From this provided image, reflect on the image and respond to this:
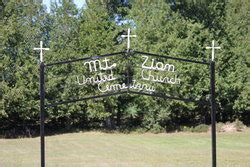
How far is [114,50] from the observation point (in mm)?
32125

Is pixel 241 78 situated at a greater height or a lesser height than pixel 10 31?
lesser

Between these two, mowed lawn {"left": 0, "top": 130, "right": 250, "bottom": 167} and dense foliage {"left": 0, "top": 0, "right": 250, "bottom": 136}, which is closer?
mowed lawn {"left": 0, "top": 130, "right": 250, "bottom": 167}

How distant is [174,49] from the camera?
31.4 meters

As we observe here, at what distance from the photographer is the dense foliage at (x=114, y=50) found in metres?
30.2

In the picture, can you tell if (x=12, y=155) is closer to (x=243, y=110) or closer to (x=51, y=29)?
(x=51, y=29)

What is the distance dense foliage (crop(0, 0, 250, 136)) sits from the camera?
30203 mm

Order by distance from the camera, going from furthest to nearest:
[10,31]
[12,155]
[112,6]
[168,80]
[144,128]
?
[112,6] → [144,128] → [10,31] → [12,155] → [168,80]

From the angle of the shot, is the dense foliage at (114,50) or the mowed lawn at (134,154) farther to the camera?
the dense foliage at (114,50)

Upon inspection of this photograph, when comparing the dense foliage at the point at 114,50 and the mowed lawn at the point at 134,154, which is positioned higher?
the dense foliage at the point at 114,50

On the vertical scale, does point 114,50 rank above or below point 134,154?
above

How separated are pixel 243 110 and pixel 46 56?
567 inches

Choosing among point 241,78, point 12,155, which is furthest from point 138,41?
point 12,155

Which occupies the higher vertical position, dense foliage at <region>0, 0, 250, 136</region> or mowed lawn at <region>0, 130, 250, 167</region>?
dense foliage at <region>0, 0, 250, 136</region>

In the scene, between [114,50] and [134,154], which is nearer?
[134,154]
